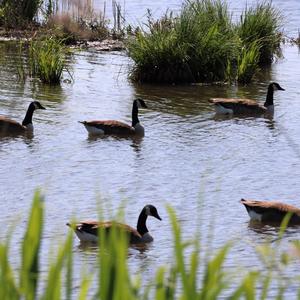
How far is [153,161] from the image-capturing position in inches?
563

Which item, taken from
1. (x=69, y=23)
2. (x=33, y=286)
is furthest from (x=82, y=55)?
(x=33, y=286)

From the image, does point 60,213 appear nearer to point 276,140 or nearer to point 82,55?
point 276,140

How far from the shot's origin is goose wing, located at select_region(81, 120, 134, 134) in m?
15.8

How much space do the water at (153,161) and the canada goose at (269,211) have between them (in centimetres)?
14

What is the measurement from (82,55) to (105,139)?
30.5 feet

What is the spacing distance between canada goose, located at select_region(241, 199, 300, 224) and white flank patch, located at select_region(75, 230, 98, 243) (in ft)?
6.58

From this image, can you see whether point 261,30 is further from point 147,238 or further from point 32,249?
point 32,249

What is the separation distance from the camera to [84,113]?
704 inches

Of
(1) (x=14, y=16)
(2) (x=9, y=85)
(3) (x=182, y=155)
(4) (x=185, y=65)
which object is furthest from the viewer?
(1) (x=14, y=16)

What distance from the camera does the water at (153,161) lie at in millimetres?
10883

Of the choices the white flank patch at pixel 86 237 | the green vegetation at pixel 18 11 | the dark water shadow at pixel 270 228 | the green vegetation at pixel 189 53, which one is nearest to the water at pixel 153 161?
the dark water shadow at pixel 270 228

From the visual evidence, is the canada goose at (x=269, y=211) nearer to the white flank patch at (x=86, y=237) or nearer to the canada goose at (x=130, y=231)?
the canada goose at (x=130, y=231)

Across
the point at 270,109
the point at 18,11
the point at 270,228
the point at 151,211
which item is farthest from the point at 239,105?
the point at 18,11

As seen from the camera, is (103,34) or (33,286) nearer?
(33,286)
